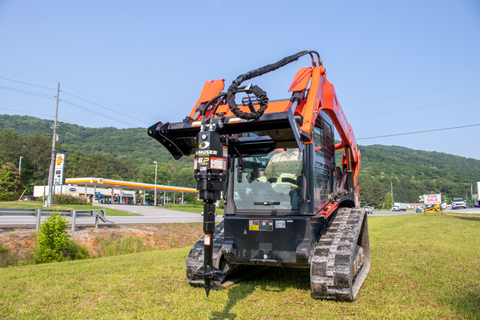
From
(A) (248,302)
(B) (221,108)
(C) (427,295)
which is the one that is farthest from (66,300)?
(C) (427,295)

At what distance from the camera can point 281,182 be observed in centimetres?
559

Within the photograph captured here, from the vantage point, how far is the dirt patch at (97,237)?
10.5 m

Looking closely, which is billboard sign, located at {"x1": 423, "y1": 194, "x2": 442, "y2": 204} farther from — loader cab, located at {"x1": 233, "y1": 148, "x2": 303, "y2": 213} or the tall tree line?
loader cab, located at {"x1": 233, "y1": 148, "x2": 303, "y2": 213}

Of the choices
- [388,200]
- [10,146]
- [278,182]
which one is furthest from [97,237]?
[388,200]

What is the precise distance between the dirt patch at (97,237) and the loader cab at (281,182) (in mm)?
7785

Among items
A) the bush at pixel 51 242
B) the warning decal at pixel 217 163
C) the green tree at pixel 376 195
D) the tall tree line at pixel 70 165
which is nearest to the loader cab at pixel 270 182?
the warning decal at pixel 217 163

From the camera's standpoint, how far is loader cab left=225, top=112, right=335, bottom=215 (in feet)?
17.5

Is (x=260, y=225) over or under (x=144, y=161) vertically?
under

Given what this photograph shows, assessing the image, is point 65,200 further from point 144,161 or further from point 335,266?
point 144,161

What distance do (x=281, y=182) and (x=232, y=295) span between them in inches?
74.8

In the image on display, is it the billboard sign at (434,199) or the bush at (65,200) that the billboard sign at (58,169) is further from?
the billboard sign at (434,199)

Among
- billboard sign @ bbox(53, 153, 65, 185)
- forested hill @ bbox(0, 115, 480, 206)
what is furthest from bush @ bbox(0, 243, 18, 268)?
forested hill @ bbox(0, 115, 480, 206)

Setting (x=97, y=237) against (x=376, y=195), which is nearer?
(x=97, y=237)

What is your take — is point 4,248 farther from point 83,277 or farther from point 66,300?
point 66,300
